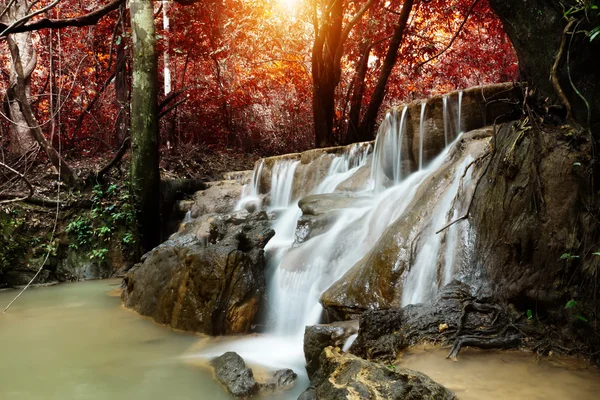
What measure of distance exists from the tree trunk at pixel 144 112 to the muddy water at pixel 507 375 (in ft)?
22.2

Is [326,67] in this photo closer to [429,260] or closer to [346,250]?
[346,250]

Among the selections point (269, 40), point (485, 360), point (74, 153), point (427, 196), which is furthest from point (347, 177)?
point (74, 153)

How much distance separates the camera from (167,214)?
9.59 meters

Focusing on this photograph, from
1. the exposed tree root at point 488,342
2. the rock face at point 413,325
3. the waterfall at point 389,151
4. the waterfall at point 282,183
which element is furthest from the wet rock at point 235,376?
the waterfall at point 282,183

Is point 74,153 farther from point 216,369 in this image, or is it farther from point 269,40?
point 216,369

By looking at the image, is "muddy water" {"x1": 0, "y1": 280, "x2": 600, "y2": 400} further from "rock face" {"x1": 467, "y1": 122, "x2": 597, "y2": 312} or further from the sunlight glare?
the sunlight glare

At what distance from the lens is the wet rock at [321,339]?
3.17 metres

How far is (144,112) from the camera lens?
25.7 ft

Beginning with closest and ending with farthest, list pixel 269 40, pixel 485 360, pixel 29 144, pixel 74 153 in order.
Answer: pixel 485 360, pixel 29 144, pixel 74 153, pixel 269 40

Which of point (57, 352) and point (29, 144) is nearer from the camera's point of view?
point (57, 352)

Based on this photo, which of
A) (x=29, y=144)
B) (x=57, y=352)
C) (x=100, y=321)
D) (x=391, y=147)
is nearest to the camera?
(x=57, y=352)

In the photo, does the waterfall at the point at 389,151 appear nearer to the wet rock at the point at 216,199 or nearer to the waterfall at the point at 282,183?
the waterfall at the point at 282,183

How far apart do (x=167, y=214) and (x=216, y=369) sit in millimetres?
6642

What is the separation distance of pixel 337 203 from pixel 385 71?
5.29 meters
